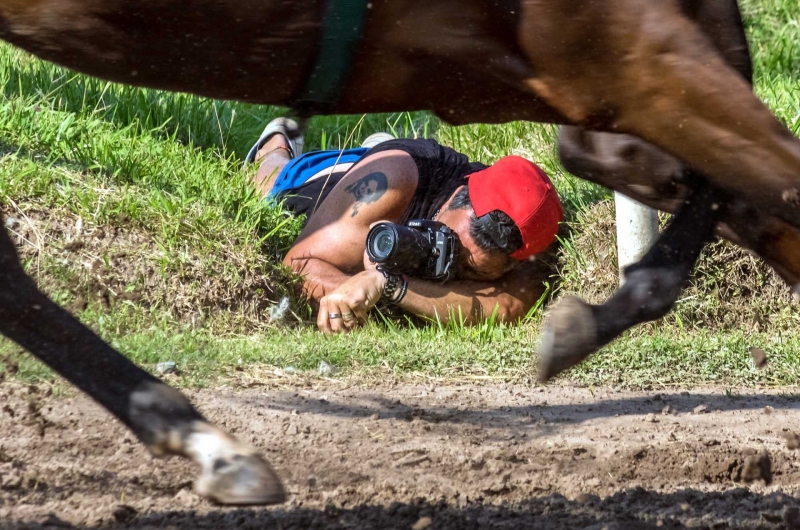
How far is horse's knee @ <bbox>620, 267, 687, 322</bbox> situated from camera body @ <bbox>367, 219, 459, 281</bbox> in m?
2.69

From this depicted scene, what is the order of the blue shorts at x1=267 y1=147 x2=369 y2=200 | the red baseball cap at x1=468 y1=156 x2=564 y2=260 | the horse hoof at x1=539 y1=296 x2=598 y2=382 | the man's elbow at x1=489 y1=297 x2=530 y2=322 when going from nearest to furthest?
the horse hoof at x1=539 y1=296 x2=598 y2=382, the red baseball cap at x1=468 y1=156 x2=564 y2=260, the man's elbow at x1=489 y1=297 x2=530 y2=322, the blue shorts at x1=267 y1=147 x2=369 y2=200

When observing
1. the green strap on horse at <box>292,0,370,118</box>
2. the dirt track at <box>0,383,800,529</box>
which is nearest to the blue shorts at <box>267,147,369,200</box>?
the dirt track at <box>0,383,800,529</box>

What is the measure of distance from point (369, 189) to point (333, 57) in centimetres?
364

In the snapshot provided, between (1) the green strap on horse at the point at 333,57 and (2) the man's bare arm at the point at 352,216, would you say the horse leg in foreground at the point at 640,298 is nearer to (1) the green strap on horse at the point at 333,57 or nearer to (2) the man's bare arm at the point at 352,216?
(1) the green strap on horse at the point at 333,57

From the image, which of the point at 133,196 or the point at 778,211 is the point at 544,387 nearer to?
the point at 778,211

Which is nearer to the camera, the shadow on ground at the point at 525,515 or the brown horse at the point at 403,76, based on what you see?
the brown horse at the point at 403,76

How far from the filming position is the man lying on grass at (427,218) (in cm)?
541

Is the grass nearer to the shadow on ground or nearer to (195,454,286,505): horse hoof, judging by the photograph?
the shadow on ground

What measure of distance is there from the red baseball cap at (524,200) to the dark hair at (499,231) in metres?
0.03

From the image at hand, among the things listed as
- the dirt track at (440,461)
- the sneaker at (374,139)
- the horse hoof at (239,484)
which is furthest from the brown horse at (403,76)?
the sneaker at (374,139)

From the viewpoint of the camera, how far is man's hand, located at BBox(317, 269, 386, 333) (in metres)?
5.26

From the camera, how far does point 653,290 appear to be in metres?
2.64

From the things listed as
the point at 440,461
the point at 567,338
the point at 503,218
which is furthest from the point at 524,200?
the point at 567,338

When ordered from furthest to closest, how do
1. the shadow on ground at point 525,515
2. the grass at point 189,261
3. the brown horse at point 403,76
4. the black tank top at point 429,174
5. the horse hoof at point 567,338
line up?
the black tank top at point 429,174 < the grass at point 189,261 < the horse hoof at point 567,338 < the shadow on ground at point 525,515 < the brown horse at point 403,76
